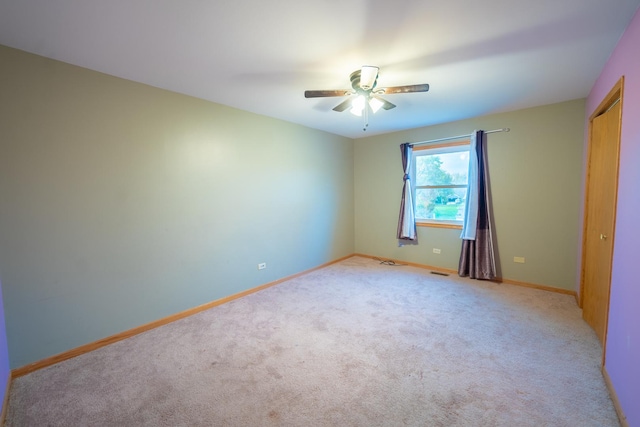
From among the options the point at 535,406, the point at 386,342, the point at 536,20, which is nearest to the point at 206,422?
the point at 386,342

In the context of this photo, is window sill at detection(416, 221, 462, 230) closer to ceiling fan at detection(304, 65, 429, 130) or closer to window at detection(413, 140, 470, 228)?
window at detection(413, 140, 470, 228)

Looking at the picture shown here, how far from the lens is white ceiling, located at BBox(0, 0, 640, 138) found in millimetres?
1536

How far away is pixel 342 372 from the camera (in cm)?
193

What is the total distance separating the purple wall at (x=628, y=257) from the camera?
55.6 inches

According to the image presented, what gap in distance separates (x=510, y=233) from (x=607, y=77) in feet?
7.01

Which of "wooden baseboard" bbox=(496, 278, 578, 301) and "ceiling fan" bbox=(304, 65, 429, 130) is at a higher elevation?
"ceiling fan" bbox=(304, 65, 429, 130)

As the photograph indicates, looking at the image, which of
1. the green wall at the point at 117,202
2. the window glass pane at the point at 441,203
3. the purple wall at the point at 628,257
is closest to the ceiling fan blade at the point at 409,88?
the purple wall at the point at 628,257

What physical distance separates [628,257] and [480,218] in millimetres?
2330

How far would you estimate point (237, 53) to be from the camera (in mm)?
2014

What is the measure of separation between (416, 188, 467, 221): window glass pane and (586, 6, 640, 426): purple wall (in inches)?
96.9

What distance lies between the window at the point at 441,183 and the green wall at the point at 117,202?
250cm

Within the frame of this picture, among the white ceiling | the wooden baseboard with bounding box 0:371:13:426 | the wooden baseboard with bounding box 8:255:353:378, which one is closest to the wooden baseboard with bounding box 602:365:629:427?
the white ceiling

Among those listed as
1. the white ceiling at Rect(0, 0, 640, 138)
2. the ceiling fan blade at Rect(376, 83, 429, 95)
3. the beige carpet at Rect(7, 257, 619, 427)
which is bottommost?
the beige carpet at Rect(7, 257, 619, 427)

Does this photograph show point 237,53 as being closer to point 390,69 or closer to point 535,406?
point 390,69
